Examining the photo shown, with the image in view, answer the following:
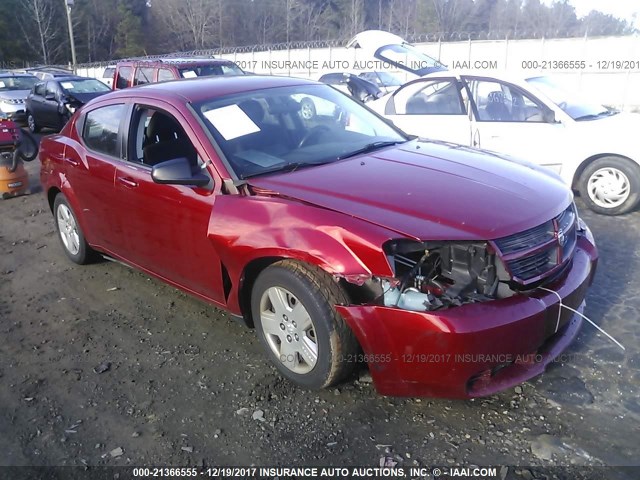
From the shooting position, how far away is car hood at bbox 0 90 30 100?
17.9 meters

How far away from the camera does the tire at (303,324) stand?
9.57ft

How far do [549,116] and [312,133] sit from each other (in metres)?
3.88

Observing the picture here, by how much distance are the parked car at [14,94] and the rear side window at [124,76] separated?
7170 mm

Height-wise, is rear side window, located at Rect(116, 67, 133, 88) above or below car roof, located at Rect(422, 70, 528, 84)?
below

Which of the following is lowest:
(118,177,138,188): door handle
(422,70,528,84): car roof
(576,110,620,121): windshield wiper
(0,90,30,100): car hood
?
(0,90,30,100): car hood

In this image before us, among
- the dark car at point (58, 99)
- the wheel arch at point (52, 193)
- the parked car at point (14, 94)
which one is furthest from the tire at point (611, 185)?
the parked car at point (14, 94)

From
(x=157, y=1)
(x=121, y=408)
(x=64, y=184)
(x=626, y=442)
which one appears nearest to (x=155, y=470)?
(x=121, y=408)

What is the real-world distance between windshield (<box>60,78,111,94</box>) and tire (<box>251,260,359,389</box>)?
14.2 metres

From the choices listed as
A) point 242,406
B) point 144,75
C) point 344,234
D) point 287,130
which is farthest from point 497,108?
point 144,75

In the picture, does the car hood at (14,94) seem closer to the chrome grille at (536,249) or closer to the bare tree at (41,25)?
the chrome grille at (536,249)

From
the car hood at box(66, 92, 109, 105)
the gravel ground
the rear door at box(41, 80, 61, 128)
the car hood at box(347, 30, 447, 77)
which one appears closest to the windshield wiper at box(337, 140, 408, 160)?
the gravel ground

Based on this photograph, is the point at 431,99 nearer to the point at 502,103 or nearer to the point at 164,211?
the point at 502,103

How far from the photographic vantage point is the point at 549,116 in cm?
660

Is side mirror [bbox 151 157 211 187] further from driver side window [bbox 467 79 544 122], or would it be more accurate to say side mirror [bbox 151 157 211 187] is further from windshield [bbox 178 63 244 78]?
windshield [bbox 178 63 244 78]
